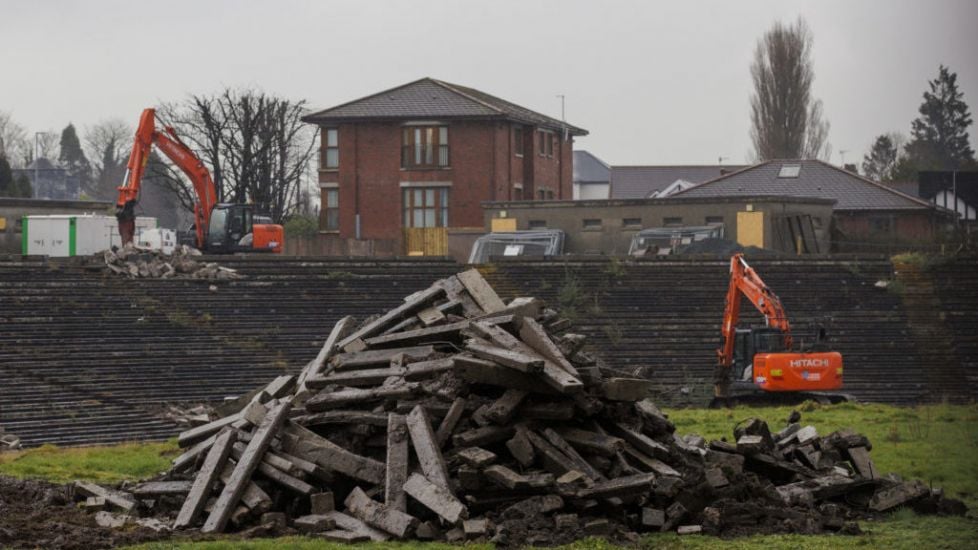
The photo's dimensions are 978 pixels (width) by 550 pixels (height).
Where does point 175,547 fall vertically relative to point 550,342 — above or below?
below

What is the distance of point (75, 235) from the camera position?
173 feet

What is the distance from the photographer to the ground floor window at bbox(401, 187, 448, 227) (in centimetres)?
6531

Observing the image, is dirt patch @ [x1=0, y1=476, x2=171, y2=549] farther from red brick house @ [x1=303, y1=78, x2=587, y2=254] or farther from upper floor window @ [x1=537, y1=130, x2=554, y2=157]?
upper floor window @ [x1=537, y1=130, x2=554, y2=157]

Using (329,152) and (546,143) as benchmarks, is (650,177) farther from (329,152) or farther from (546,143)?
(329,152)

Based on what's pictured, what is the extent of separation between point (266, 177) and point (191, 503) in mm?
64419

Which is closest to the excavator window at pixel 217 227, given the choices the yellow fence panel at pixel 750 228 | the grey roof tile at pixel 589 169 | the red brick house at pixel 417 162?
the red brick house at pixel 417 162

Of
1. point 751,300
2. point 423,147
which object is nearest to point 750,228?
point 423,147

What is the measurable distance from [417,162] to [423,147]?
740mm

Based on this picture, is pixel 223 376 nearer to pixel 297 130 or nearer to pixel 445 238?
pixel 445 238

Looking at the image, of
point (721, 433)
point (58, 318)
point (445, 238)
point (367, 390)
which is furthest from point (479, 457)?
point (445, 238)

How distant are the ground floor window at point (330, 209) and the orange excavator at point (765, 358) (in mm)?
34660

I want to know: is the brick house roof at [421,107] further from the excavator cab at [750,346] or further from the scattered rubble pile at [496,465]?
the scattered rubble pile at [496,465]

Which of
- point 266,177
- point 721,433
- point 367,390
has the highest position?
point 266,177

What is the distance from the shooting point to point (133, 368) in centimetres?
3491
